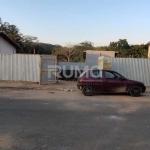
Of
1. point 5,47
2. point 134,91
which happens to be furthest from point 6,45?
point 134,91

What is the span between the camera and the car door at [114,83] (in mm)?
13031

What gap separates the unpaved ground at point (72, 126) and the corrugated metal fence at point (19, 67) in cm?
801

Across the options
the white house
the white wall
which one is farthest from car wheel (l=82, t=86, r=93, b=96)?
the white wall

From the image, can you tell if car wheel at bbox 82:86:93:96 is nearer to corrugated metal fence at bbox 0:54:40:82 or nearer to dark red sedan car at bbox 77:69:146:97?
dark red sedan car at bbox 77:69:146:97

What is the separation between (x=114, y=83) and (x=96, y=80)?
996mm

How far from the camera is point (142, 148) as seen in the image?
5.12 m

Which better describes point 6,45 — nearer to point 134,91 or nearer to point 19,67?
point 19,67

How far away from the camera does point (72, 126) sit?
21.9 ft

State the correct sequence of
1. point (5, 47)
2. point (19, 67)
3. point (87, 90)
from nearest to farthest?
point (87, 90) < point (19, 67) < point (5, 47)

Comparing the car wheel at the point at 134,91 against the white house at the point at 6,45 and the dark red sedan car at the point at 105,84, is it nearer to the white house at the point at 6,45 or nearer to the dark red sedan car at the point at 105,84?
the dark red sedan car at the point at 105,84

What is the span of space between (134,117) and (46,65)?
10625 millimetres

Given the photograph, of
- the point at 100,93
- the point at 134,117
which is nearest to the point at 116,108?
the point at 134,117

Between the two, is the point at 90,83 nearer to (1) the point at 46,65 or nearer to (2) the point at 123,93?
(2) the point at 123,93

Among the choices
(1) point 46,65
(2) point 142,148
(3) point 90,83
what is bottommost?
(2) point 142,148
